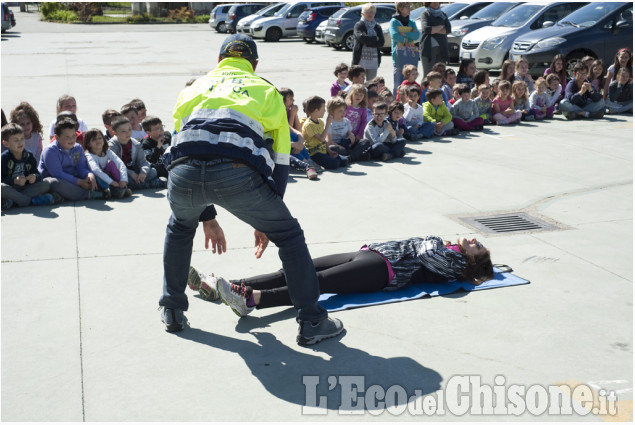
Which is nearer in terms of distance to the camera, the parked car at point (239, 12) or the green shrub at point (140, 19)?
the parked car at point (239, 12)

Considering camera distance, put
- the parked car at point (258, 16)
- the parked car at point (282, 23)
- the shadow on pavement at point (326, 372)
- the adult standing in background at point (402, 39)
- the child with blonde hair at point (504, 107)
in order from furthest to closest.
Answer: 1. the parked car at point (258, 16)
2. the parked car at point (282, 23)
3. the adult standing in background at point (402, 39)
4. the child with blonde hair at point (504, 107)
5. the shadow on pavement at point (326, 372)

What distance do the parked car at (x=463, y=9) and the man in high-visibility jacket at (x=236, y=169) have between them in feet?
63.9

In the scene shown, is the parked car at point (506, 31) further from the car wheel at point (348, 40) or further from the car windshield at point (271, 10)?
the car windshield at point (271, 10)

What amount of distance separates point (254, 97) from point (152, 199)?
3.91 metres

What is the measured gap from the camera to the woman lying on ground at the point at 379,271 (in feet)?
15.9

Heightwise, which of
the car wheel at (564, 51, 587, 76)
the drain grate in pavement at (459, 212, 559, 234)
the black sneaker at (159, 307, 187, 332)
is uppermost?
the car wheel at (564, 51, 587, 76)

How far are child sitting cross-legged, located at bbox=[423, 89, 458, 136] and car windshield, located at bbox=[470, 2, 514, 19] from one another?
36.1 feet

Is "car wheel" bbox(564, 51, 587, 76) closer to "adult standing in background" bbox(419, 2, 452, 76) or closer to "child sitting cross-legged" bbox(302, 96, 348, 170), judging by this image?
"adult standing in background" bbox(419, 2, 452, 76)

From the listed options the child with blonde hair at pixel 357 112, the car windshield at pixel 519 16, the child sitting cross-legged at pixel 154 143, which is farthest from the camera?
the car windshield at pixel 519 16

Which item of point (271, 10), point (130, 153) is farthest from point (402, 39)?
point (271, 10)

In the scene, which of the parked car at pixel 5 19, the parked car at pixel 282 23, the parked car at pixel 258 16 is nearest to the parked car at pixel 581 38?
the parked car at pixel 282 23

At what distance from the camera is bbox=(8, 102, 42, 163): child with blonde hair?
312 inches

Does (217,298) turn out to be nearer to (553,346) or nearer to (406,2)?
(553,346)

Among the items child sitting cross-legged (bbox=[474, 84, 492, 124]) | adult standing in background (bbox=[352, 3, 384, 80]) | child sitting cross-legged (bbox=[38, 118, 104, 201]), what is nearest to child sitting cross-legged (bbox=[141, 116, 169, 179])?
child sitting cross-legged (bbox=[38, 118, 104, 201])
